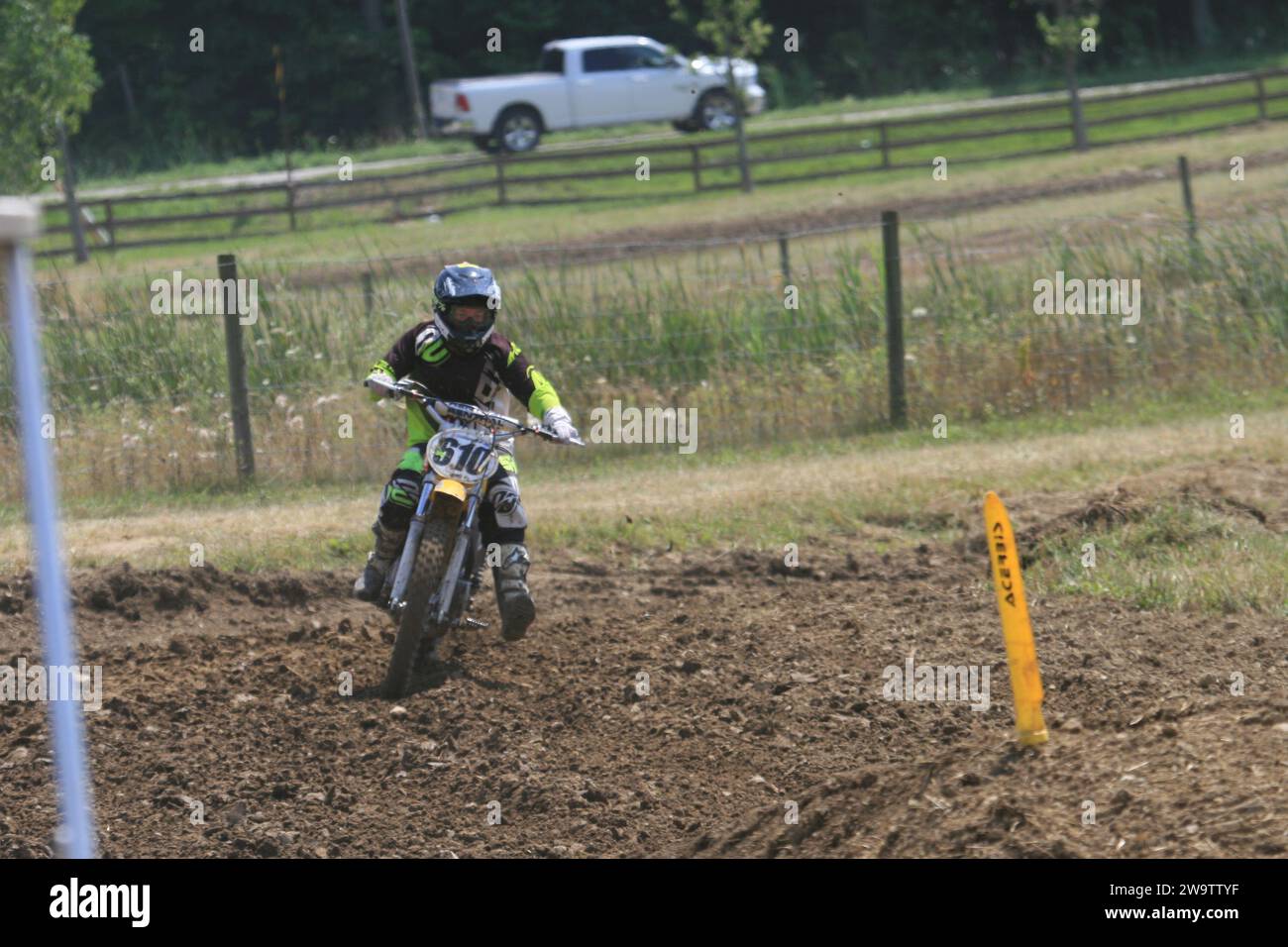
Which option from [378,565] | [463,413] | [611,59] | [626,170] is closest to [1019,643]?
[463,413]

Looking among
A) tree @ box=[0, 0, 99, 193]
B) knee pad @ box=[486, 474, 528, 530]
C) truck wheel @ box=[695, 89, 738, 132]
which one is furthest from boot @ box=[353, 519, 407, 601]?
truck wheel @ box=[695, 89, 738, 132]

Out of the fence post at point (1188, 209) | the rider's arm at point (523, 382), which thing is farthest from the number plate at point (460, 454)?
the fence post at point (1188, 209)

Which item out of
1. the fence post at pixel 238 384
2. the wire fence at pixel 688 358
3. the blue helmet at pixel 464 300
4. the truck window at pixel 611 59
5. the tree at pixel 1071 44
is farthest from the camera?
the truck window at pixel 611 59

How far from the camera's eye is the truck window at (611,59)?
39.8 meters

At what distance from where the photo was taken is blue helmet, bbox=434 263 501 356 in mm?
8344

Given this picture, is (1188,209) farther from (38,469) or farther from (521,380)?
(38,469)

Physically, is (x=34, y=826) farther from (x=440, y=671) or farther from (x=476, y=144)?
(x=476, y=144)

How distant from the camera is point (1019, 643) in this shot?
5879 mm

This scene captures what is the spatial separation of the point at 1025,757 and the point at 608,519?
20.0 ft

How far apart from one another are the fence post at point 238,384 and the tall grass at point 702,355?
0.46 feet

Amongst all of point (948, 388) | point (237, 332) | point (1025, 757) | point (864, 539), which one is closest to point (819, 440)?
point (948, 388)

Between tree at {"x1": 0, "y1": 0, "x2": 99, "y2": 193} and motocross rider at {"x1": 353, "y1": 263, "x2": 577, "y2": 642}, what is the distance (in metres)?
19.4

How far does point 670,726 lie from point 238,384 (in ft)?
22.5

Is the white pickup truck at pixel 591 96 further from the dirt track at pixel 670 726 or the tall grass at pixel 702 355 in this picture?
the dirt track at pixel 670 726
